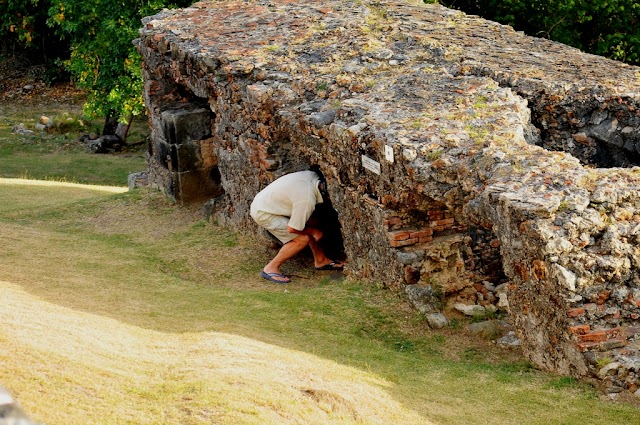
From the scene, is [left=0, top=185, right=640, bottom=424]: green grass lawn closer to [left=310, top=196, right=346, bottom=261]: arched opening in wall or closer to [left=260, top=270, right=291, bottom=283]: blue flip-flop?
[left=260, top=270, right=291, bottom=283]: blue flip-flop

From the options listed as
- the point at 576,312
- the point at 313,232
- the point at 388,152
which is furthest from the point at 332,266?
the point at 576,312

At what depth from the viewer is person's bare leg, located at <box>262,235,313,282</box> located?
35.7 ft

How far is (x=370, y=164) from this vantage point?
9719mm

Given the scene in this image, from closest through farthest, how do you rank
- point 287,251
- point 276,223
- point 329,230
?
point 287,251, point 276,223, point 329,230

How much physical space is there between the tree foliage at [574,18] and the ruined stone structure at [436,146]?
8.72 m

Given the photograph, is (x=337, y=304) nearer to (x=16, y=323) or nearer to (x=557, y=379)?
(x=557, y=379)

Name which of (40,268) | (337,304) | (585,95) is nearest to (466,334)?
(337,304)

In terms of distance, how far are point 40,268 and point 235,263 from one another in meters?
2.31

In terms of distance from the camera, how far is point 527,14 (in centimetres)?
2341

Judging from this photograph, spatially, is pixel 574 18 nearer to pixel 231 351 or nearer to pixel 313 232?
pixel 313 232

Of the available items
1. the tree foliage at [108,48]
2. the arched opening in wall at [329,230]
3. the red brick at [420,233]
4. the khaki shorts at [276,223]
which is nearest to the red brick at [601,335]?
the red brick at [420,233]

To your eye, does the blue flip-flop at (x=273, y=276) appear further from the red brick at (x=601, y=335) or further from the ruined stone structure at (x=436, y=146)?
the red brick at (x=601, y=335)

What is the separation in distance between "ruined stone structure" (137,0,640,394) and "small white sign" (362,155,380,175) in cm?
4

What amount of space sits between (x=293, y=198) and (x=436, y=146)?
86.4 inches
